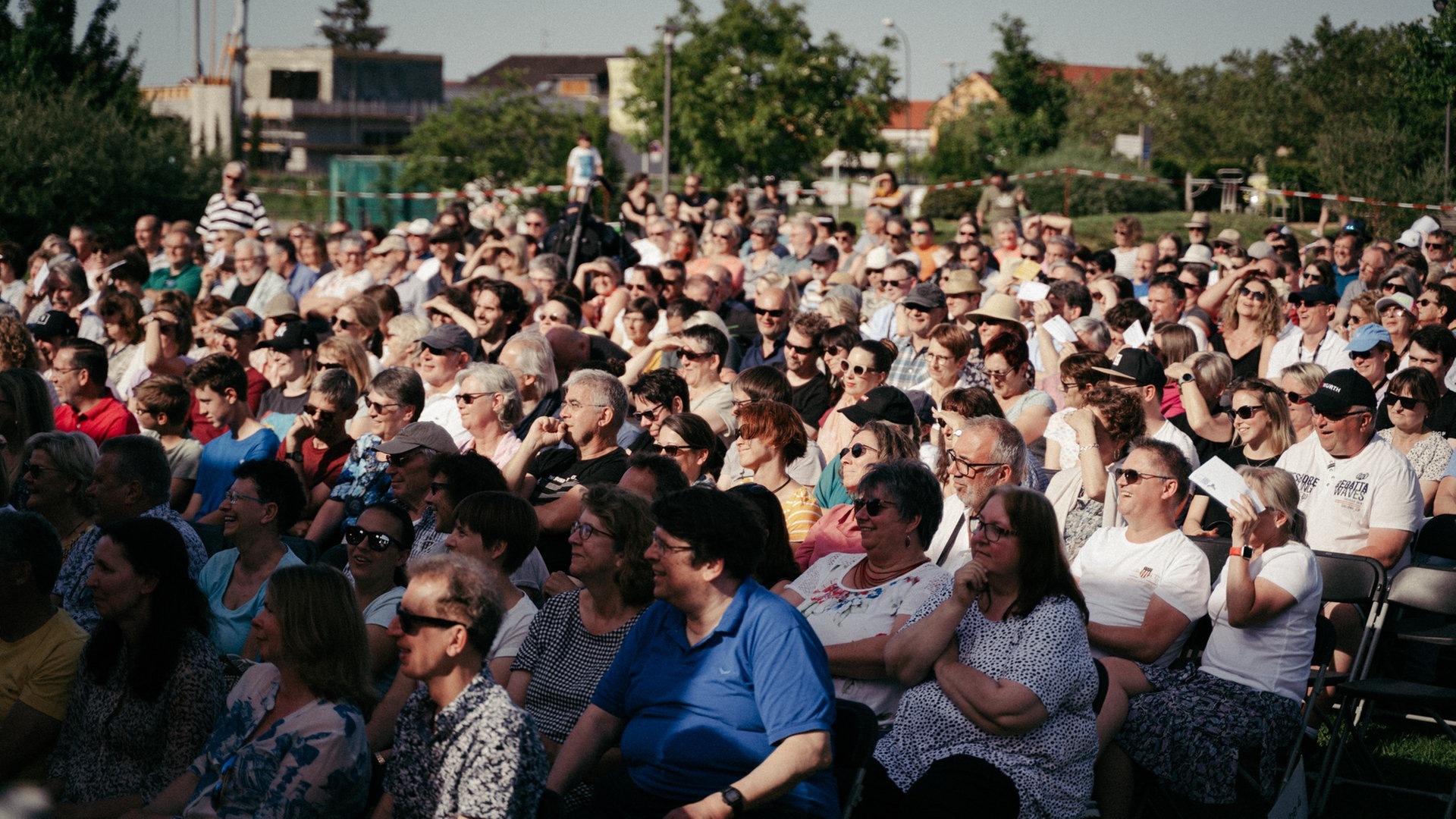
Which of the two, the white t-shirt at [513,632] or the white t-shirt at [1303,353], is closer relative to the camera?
the white t-shirt at [513,632]

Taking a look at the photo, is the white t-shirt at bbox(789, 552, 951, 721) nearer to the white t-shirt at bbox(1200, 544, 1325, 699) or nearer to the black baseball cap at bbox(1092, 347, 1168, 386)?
the white t-shirt at bbox(1200, 544, 1325, 699)

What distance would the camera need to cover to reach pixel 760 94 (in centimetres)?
3441

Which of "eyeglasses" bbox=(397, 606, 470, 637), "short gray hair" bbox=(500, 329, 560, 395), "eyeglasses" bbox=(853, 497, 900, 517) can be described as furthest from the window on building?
"eyeglasses" bbox=(397, 606, 470, 637)

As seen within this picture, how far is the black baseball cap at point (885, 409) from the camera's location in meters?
6.78

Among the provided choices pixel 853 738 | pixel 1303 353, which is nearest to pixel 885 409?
pixel 853 738

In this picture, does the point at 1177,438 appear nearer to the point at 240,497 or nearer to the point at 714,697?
the point at 714,697

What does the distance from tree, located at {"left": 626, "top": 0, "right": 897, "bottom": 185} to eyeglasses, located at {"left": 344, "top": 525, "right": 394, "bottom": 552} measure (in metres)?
29.4

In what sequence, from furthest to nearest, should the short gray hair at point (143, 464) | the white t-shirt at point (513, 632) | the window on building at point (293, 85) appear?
the window on building at point (293, 85)
the short gray hair at point (143, 464)
the white t-shirt at point (513, 632)

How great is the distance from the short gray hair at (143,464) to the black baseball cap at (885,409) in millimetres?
3207

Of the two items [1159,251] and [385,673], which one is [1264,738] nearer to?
[385,673]

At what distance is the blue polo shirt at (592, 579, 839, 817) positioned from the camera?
12.4 feet

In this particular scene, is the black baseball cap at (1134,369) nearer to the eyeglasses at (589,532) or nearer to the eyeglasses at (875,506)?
the eyeglasses at (875,506)

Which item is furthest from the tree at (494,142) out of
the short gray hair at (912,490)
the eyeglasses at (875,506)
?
the eyeglasses at (875,506)

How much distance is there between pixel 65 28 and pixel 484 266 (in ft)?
43.1
